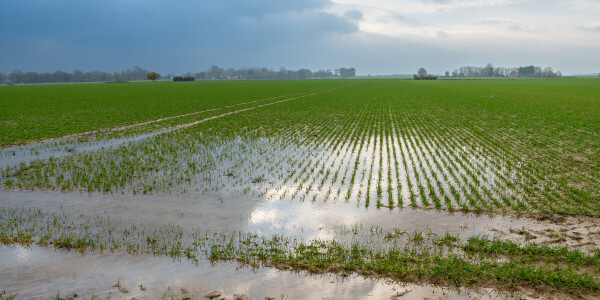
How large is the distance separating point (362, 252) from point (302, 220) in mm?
2153

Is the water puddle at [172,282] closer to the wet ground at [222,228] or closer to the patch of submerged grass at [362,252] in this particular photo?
the wet ground at [222,228]

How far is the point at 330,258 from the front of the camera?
7.41 metres

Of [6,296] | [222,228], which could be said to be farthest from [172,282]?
[6,296]

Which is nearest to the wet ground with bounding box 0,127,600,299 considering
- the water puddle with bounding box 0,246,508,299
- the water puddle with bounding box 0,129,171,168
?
the water puddle with bounding box 0,246,508,299

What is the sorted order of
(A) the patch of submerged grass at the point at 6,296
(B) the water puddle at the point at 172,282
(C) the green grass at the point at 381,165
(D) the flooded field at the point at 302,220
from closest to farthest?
(A) the patch of submerged grass at the point at 6,296, (B) the water puddle at the point at 172,282, (D) the flooded field at the point at 302,220, (C) the green grass at the point at 381,165

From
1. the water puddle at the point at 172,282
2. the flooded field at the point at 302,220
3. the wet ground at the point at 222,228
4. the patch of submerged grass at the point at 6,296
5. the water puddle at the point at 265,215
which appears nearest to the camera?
the patch of submerged grass at the point at 6,296

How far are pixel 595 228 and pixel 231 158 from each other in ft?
40.6

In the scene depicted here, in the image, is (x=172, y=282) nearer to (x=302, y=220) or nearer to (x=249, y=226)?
(x=249, y=226)

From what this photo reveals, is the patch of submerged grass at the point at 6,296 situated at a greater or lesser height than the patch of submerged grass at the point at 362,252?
lesser

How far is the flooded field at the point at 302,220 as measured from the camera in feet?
22.0

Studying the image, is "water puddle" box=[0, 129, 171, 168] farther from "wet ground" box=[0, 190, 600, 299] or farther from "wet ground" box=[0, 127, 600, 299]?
"wet ground" box=[0, 190, 600, 299]

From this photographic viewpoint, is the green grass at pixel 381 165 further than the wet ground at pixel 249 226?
Yes

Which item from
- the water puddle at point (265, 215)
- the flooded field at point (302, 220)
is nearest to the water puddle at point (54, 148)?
the flooded field at point (302, 220)

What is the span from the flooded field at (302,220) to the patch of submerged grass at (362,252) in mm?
35
